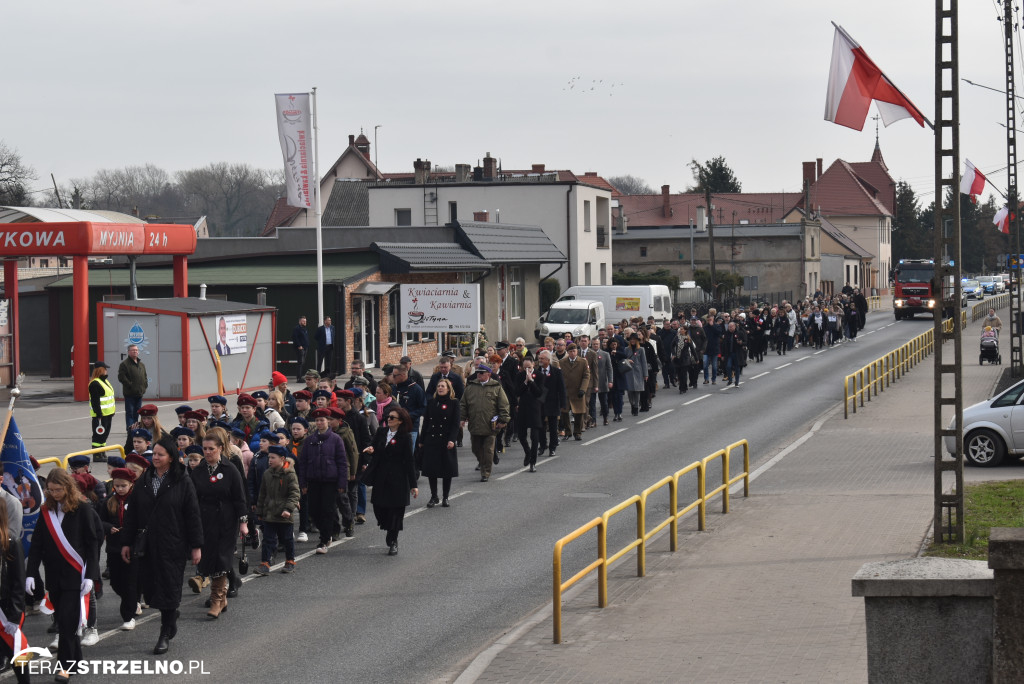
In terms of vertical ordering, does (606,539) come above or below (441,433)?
below

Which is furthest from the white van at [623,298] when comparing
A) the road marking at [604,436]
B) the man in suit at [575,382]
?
the man in suit at [575,382]

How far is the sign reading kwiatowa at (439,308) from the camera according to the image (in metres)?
34.5

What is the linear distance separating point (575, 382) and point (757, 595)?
1211cm

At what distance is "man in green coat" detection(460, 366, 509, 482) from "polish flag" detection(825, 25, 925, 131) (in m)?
6.53

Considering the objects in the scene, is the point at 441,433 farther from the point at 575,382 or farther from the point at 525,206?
the point at 525,206

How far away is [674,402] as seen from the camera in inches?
1177

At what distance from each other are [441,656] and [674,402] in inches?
811

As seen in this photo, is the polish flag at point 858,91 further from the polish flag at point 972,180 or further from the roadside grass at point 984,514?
the polish flag at point 972,180

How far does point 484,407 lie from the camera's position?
1797 centimetres

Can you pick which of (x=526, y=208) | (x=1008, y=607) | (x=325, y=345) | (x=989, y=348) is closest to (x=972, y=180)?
(x=989, y=348)

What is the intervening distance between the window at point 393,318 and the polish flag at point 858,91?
26824 mm

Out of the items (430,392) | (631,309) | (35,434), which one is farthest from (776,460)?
(631,309)

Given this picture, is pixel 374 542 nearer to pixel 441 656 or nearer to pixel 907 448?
pixel 441 656

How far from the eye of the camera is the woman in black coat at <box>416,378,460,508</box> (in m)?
15.9
